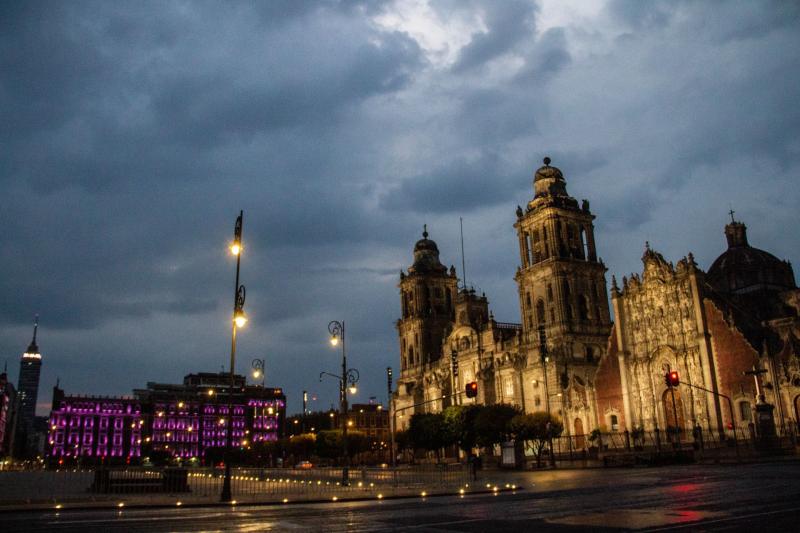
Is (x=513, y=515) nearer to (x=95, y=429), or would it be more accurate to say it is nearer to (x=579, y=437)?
(x=579, y=437)

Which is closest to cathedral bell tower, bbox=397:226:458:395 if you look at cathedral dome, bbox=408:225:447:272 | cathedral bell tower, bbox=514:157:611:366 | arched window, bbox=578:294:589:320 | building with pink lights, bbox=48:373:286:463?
cathedral dome, bbox=408:225:447:272

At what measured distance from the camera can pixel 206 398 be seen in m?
196

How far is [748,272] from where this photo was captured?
81.1 m

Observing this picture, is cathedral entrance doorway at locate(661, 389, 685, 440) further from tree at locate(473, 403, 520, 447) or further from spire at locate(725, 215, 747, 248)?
spire at locate(725, 215, 747, 248)

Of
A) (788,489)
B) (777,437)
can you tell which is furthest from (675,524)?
(777,437)

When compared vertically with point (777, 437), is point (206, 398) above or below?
above

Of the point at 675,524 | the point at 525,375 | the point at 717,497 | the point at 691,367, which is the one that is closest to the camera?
the point at 675,524

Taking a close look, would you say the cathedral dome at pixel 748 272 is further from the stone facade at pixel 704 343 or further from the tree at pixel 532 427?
the tree at pixel 532 427

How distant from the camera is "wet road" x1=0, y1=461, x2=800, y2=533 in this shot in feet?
48.7

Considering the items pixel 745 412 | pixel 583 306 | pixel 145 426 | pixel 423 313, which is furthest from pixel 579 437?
pixel 145 426

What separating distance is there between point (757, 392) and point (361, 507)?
5163 centimetres

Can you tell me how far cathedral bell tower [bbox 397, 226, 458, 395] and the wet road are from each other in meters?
91.0

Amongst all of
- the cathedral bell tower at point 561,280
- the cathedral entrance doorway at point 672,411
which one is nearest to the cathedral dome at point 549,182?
the cathedral bell tower at point 561,280

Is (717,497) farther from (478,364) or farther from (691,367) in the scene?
(478,364)
